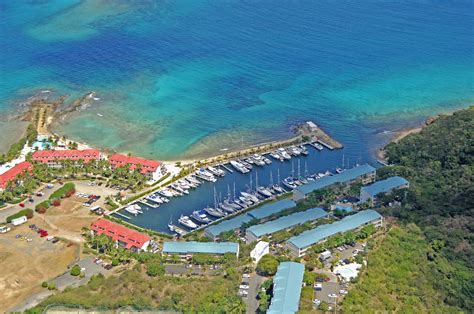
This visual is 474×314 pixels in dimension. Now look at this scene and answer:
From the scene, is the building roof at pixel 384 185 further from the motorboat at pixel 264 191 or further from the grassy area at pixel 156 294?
the grassy area at pixel 156 294

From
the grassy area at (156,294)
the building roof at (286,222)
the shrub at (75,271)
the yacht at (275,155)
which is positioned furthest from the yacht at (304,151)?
the shrub at (75,271)

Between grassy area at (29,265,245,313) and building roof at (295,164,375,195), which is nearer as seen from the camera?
grassy area at (29,265,245,313)

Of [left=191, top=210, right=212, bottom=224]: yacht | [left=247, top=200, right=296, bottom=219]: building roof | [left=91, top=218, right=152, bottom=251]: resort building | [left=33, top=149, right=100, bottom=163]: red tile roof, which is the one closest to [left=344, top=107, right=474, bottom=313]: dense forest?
[left=247, top=200, right=296, bottom=219]: building roof

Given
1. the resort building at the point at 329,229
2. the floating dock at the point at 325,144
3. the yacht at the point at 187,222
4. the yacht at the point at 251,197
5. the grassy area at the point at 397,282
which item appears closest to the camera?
the grassy area at the point at 397,282

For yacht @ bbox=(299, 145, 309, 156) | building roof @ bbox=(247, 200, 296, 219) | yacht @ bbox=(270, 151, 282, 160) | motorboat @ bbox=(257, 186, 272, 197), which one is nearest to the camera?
building roof @ bbox=(247, 200, 296, 219)

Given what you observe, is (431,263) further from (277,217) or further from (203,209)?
(203,209)

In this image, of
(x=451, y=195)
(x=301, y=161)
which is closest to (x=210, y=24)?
(x=301, y=161)

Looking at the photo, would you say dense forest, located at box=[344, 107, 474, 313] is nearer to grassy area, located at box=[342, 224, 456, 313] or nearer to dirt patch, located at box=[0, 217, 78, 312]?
grassy area, located at box=[342, 224, 456, 313]
